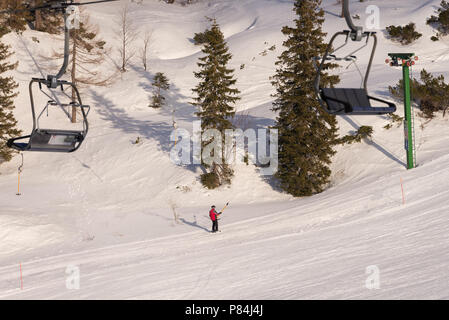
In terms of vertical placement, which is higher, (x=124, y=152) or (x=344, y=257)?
(x=344, y=257)

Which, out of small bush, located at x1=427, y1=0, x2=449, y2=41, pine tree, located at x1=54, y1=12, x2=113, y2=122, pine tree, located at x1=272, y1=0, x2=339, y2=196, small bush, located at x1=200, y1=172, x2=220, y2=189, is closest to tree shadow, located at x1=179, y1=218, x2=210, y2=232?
small bush, located at x1=200, y1=172, x2=220, y2=189

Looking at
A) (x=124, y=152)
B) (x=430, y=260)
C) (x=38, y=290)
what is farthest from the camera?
(x=124, y=152)

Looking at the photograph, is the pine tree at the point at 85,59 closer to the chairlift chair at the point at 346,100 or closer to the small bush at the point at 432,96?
the small bush at the point at 432,96

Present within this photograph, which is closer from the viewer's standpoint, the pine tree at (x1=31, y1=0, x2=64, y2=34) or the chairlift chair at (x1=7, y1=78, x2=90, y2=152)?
the chairlift chair at (x1=7, y1=78, x2=90, y2=152)

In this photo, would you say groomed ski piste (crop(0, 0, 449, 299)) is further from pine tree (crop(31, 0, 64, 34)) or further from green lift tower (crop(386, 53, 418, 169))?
pine tree (crop(31, 0, 64, 34))

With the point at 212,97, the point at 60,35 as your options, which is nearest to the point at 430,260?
the point at 212,97

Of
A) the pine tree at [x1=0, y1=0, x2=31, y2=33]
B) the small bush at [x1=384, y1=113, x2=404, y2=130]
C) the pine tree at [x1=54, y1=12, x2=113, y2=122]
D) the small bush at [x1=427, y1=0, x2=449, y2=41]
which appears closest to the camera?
the small bush at [x1=384, y1=113, x2=404, y2=130]
